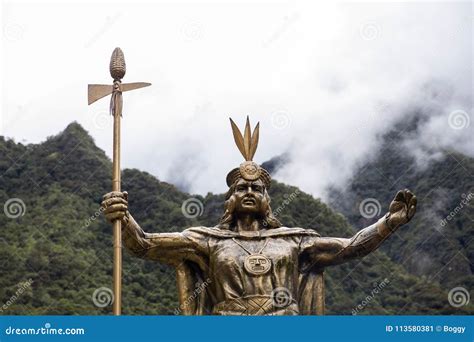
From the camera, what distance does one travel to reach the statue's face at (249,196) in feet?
39.8

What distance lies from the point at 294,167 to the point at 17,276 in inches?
383

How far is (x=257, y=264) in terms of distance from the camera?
1170cm

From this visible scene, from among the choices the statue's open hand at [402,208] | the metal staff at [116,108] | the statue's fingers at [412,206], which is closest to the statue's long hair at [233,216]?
the statue's open hand at [402,208]

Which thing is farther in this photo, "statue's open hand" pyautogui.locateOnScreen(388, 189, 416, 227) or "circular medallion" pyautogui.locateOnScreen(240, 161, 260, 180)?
"circular medallion" pyautogui.locateOnScreen(240, 161, 260, 180)

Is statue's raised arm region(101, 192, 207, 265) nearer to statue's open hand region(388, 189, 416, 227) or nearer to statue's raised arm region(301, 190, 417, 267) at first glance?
statue's raised arm region(301, 190, 417, 267)

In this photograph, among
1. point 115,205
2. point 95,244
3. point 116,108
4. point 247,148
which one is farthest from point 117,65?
point 95,244

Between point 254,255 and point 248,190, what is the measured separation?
2.43ft

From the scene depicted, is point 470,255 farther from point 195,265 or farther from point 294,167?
point 195,265

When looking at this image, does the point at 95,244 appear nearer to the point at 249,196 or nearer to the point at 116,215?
the point at 249,196

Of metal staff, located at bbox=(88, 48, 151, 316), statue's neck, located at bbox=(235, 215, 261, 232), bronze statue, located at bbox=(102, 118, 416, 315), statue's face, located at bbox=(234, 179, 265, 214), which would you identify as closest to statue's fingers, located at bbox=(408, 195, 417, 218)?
bronze statue, located at bbox=(102, 118, 416, 315)

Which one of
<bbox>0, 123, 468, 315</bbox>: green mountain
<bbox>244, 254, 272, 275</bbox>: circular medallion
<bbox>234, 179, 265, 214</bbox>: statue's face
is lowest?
<bbox>244, 254, 272, 275</bbox>: circular medallion

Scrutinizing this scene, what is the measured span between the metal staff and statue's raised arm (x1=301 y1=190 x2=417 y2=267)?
2.28 m

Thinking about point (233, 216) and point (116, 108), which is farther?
point (233, 216)

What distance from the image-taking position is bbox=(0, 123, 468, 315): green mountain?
23578mm
